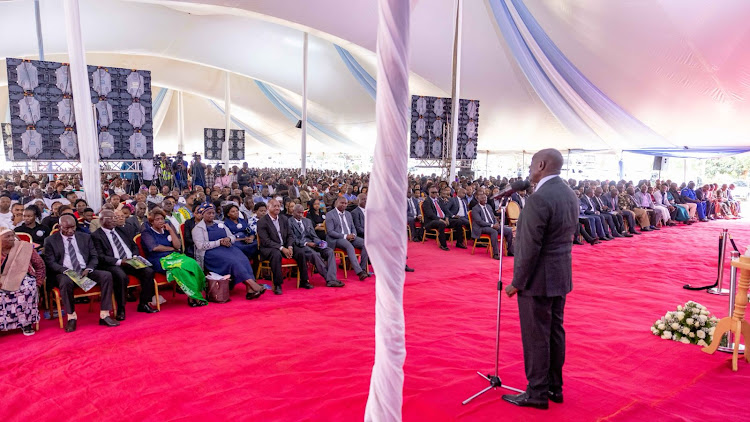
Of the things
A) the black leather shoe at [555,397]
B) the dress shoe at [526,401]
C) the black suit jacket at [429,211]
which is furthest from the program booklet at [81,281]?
the black suit jacket at [429,211]

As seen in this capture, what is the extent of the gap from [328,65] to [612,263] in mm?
15484

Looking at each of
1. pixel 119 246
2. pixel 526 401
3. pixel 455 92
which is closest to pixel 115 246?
pixel 119 246

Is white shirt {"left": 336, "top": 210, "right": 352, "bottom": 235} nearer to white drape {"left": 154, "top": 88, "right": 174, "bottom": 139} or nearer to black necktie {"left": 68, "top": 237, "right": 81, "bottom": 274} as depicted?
black necktie {"left": 68, "top": 237, "right": 81, "bottom": 274}

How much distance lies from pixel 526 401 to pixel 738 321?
194cm

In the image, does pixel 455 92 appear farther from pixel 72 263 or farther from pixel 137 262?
pixel 72 263

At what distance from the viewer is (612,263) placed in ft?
24.2

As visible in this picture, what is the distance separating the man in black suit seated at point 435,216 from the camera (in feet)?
27.7

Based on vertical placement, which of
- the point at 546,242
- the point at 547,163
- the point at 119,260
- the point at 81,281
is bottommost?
the point at 81,281

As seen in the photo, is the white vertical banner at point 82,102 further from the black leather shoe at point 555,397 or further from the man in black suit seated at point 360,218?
the black leather shoe at point 555,397

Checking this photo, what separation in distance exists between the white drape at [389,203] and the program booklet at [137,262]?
3899mm

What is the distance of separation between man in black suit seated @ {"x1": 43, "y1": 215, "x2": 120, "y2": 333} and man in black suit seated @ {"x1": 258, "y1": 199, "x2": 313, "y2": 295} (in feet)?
5.55

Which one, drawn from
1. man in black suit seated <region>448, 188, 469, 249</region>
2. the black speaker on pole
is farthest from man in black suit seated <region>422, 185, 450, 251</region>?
the black speaker on pole

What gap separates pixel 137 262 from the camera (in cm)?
475

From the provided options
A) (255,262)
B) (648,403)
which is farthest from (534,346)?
(255,262)
